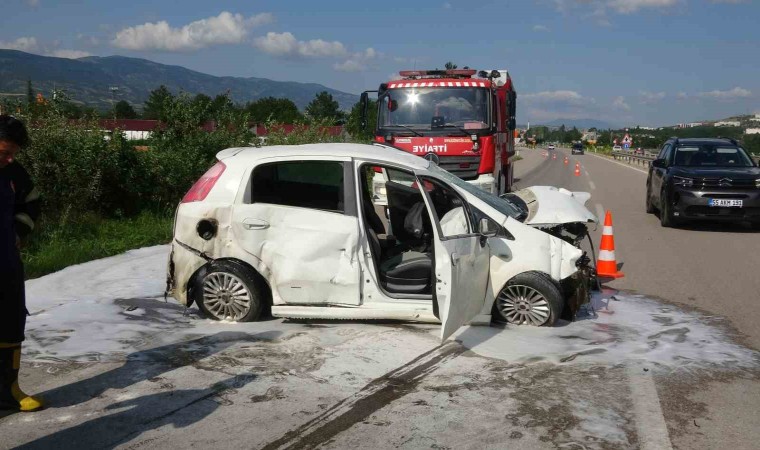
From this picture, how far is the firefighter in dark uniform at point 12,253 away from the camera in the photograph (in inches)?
172

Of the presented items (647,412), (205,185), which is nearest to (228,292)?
(205,185)

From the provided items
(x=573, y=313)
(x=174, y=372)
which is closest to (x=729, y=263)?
(x=573, y=313)

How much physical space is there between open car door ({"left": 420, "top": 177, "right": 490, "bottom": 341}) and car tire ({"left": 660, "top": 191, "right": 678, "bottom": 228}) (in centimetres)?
843

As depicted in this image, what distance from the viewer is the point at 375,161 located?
261 inches

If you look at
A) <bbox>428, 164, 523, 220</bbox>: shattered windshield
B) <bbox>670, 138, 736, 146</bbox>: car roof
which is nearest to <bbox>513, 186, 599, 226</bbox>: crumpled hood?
<bbox>428, 164, 523, 220</bbox>: shattered windshield

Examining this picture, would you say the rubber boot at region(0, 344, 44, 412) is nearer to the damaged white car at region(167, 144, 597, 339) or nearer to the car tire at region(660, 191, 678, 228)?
the damaged white car at region(167, 144, 597, 339)

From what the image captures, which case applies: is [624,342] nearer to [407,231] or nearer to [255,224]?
[407,231]

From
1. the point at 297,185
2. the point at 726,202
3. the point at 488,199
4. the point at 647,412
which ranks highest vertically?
the point at 297,185

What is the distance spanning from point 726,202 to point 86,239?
1059cm

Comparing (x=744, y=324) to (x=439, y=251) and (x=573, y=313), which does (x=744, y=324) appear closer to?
(x=573, y=313)

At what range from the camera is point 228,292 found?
6633mm

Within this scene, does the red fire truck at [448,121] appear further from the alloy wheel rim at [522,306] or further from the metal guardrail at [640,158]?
the metal guardrail at [640,158]

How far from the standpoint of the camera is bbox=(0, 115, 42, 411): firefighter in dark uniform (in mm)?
4379

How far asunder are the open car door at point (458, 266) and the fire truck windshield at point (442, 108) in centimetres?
746
